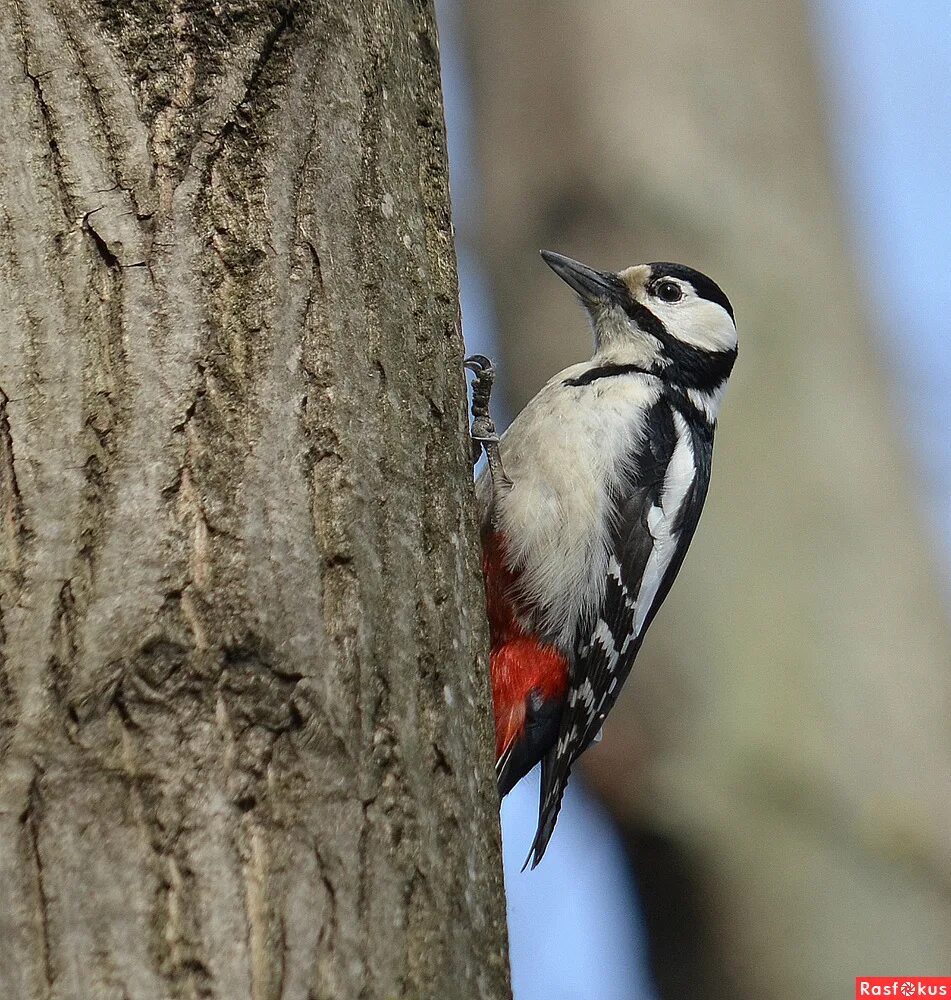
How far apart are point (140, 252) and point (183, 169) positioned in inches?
4.8

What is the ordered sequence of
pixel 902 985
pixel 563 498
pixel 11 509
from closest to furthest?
pixel 11 509 < pixel 902 985 < pixel 563 498

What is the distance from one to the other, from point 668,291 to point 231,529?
7.71ft

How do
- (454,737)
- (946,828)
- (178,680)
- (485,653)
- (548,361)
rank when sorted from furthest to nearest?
(548,361), (946,828), (485,653), (454,737), (178,680)

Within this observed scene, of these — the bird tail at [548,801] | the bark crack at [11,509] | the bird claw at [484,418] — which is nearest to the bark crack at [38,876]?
the bark crack at [11,509]

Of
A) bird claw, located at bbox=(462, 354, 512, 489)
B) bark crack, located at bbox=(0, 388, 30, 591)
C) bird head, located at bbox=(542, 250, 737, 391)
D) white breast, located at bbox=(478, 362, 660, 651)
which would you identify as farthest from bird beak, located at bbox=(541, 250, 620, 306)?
bark crack, located at bbox=(0, 388, 30, 591)

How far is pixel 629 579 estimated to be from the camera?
10.3 feet

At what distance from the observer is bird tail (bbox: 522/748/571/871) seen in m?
2.97

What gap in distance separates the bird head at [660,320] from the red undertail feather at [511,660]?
77 cm

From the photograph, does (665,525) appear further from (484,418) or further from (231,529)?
(231,529)

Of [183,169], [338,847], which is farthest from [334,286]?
[338,847]

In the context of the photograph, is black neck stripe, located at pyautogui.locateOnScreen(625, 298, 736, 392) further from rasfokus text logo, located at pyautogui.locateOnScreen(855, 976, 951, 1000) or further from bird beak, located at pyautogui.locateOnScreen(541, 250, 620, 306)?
rasfokus text logo, located at pyautogui.locateOnScreen(855, 976, 951, 1000)

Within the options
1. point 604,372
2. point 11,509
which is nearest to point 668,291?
point 604,372

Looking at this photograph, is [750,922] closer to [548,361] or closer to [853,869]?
[853,869]

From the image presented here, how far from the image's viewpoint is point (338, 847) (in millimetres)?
1239
